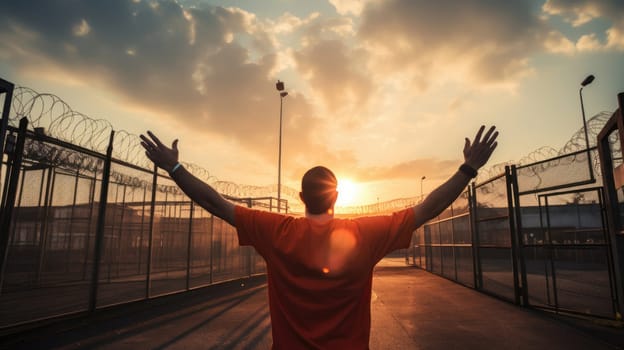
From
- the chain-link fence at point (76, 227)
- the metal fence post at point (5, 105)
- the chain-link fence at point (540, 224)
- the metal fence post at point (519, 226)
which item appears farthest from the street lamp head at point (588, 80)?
the metal fence post at point (5, 105)

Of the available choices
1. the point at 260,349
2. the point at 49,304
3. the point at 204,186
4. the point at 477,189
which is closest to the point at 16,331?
the point at 49,304

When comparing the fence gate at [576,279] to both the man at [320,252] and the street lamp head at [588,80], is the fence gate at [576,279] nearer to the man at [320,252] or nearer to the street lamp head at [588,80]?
the man at [320,252]

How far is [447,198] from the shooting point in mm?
1702

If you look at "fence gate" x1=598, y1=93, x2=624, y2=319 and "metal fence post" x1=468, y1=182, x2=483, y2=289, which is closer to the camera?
"fence gate" x1=598, y1=93, x2=624, y2=319

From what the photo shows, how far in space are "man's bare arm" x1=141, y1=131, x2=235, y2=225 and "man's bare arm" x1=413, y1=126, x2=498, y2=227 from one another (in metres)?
0.92

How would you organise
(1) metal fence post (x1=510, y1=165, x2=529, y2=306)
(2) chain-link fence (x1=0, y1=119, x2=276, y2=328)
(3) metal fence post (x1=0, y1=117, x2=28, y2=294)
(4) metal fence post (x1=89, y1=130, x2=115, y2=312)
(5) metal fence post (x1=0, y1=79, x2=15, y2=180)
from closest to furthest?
1. (5) metal fence post (x1=0, y1=79, x2=15, y2=180)
2. (3) metal fence post (x1=0, y1=117, x2=28, y2=294)
3. (2) chain-link fence (x1=0, y1=119, x2=276, y2=328)
4. (4) metal fence post (x1=89, y1=130, x2=115, y2=312)
5. (1) metal fence post (x1=510, y1=165, x2=529, y2=306)

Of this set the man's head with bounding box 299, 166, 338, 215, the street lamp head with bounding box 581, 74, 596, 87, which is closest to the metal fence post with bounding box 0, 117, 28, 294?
the man's head with bounding box 299, 166, 338, 215

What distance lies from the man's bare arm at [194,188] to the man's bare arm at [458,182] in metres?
0.92

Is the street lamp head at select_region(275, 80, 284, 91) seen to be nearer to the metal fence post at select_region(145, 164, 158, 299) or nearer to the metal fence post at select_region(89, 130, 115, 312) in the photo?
the metal fence post at select_region(145, 164, 158, 299)

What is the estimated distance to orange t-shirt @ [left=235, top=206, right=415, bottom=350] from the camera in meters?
1.51

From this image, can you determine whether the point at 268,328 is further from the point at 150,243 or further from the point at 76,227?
the point at 76,227

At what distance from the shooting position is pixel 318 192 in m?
1.61

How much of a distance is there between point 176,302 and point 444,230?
35.8 ft

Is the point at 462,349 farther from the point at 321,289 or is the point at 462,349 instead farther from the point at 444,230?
the point at 444,230
